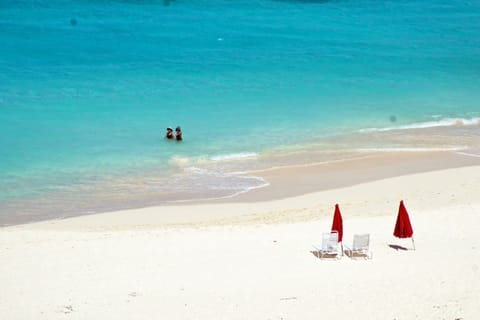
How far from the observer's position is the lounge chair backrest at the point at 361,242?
53.8 feet

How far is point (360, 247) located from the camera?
54.3ft

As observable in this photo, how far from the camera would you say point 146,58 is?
144ft

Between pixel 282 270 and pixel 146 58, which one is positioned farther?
pixel 146 58

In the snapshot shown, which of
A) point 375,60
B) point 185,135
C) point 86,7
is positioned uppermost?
point 86,7

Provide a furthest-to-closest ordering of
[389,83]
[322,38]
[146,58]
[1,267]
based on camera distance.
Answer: [322,38] → [146,58] → [389,83] → [1,267]

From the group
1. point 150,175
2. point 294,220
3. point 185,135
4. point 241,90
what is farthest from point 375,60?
point 294,220

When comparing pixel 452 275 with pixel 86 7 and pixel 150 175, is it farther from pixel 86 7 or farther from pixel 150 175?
pixel 86 7

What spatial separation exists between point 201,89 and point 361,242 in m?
22.8

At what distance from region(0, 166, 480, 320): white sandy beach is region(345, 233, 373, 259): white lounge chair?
29 centimetres

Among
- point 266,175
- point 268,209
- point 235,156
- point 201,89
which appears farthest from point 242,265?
point 201,89

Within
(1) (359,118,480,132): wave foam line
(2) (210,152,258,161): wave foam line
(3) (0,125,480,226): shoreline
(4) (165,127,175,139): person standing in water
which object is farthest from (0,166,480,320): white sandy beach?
(1) (359,118,480,132): wave foam line

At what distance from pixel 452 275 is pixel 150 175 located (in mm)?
12522

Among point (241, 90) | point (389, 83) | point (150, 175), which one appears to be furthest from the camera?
point (389, 83)

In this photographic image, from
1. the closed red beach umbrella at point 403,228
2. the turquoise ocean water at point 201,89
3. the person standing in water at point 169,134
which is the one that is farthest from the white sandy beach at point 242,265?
the person standing in water at point 169,134
